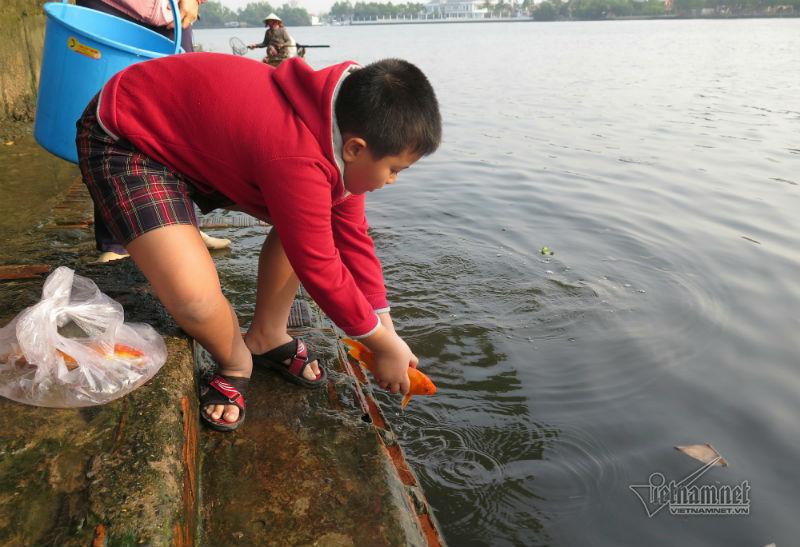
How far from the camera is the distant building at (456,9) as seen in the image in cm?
14325

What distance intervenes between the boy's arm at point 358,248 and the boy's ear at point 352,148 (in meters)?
0.30

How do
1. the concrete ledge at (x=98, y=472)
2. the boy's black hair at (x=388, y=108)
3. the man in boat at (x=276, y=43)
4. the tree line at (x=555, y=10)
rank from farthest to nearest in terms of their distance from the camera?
1. the tree line at (x=555, y=10)
2. the man in boat at (x=276, y=43)
3. the boy's black hair at (x=388, y=108)
4. the concrete ledge at (x=98, y=472)

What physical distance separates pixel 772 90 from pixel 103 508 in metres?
13.7

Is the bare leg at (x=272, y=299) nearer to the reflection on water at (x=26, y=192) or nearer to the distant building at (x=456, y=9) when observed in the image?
the reflection on water at (x=26, y=192)

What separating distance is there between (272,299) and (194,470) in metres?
0.68

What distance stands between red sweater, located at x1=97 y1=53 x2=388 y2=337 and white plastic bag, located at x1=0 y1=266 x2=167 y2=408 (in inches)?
18.9

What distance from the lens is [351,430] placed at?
6.33ft

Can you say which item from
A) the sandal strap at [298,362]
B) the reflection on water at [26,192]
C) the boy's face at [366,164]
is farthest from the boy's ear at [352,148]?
the reflection on water at [26,192]

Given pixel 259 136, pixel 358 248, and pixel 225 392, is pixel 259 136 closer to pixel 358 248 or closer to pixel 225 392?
pixel 358 248

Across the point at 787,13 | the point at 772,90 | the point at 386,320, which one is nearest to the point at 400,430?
the point at 386,320

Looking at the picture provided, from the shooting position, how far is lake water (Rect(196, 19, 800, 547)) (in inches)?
87.1

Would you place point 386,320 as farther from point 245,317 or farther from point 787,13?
point 787,13

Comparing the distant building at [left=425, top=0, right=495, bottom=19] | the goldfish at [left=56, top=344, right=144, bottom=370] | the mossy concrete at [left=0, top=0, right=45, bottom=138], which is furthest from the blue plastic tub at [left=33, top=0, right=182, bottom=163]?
the distant building at [left=425, top=0, right=495, bottom=19]

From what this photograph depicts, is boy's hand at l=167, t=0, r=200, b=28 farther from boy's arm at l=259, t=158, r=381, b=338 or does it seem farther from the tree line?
the tree line
